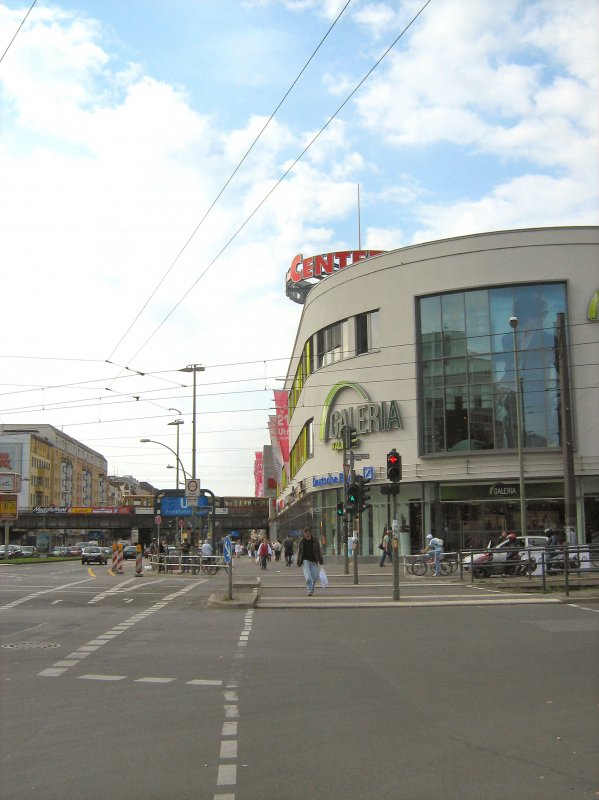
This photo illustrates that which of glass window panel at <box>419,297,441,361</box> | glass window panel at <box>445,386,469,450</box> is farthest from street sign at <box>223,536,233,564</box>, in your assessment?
glass window panel at <box>419,297,441,361</box>

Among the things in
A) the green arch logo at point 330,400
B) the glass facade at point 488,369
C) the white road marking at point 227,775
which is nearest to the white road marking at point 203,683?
the white road marking at point 227,775

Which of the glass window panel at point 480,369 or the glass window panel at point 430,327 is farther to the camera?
the glass window panel at point 430,327

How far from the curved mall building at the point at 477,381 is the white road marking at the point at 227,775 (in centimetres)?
3261

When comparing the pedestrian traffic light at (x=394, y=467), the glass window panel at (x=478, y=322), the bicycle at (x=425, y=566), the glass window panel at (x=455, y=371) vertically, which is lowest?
the bicycle at (x=425, y=566)

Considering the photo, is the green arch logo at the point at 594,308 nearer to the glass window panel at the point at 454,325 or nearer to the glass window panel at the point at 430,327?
the glass window panel at the point at 454,325

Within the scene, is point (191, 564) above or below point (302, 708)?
above

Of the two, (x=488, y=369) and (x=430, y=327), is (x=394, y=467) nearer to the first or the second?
(x=488, y=369)

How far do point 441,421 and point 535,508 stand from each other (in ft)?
20.2

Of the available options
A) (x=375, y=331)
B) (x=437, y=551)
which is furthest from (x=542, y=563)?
(x=375, y=331)

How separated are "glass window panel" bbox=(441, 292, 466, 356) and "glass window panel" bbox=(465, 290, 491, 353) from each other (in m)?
0.31

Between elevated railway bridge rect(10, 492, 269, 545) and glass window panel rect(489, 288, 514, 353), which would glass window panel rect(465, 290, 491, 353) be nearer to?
glass window panel rect(489, 288, 514, 353)

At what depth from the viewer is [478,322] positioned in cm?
4134

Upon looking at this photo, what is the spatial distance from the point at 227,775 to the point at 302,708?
7.32ft

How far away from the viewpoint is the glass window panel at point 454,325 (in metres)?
41.7
